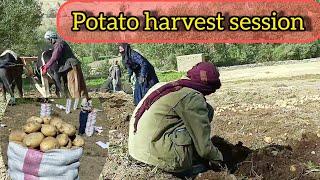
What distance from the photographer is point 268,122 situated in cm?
425

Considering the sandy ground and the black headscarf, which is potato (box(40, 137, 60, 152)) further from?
the black headscarf

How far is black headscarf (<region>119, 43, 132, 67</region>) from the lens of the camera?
12.0 feet

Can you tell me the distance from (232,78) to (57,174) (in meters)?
1.91

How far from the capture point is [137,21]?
3.20 metres

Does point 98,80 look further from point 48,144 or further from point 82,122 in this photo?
point 48,144

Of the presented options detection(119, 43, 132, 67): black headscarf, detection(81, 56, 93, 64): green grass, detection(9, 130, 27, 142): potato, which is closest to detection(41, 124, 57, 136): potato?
detection(9, 130, 27, 142): potato

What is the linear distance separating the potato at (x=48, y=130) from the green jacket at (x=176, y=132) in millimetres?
665

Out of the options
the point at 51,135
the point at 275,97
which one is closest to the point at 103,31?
the point at 51,135

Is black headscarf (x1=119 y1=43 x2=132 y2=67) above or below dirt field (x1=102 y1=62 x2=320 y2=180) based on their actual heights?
above

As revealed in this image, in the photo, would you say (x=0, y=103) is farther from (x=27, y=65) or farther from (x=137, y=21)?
(x=137, y=21)

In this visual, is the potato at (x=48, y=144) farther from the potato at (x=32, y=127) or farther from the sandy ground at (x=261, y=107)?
the sandy ground at (x=261, y=107)

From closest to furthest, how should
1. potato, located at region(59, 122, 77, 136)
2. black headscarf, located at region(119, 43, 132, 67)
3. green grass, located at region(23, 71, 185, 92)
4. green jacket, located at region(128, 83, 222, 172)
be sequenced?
green jacket, located at region(128, 83, 222, 172) → potato, located at region(59, 122, 77, 136) → black headscarf, located at region(119, 43, 132, 67) → green grass, located at region(23, 71, 185, 92)

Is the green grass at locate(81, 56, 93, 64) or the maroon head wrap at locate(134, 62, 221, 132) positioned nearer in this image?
the maroon head wrap at locate(134, 62, 221, 132)

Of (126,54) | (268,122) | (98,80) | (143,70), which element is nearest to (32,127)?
(126,54)
